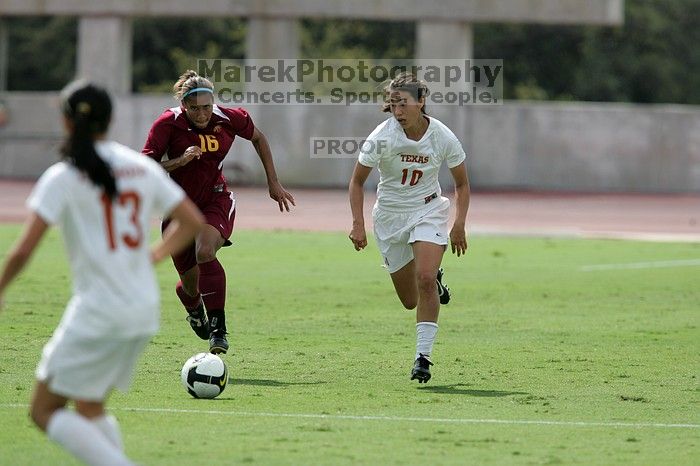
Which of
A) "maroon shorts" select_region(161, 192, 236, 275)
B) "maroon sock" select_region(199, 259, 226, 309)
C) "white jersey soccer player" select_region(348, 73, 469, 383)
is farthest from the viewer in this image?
"maroon shorts" select_region(161, 192, 236, 275)

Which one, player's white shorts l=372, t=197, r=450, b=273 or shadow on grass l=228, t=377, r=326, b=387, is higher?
player's white shorts l=372, t=197, r=450, b=273

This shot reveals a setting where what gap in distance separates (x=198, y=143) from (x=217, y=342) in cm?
159

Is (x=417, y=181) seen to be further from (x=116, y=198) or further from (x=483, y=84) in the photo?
(x=483, y=84)

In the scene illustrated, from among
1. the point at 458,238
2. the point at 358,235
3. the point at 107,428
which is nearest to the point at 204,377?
the point at 358,235

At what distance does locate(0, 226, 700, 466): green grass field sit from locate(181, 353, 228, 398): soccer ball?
83mm

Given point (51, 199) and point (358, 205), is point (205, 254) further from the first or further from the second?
point (51, 199)

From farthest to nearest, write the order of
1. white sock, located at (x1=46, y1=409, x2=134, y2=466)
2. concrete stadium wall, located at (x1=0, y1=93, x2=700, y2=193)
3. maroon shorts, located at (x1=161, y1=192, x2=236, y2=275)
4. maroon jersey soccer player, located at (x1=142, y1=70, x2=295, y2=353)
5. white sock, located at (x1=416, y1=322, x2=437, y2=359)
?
concrete stadium wall, located at (x1=0, y1=93, x2=700, y2=193) → maroon shorts, located at (x1=161, y1=192, x2=236, y2=275) → maroon jersey soccer player, located at (x1=142, y1=70, x2=295, y2=353) → white sock, located at (x1=416, y1=322, x2=437, y2=359) → white sock, located at (x1=46, y1=409, x2=134, y2=466)

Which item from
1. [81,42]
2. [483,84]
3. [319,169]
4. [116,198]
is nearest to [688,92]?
[483,84]

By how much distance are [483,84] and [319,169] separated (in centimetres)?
1110

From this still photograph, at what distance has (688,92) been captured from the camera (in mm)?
58594

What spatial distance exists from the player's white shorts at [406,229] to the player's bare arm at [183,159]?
1.47 meters

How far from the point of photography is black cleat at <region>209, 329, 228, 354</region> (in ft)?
34.6

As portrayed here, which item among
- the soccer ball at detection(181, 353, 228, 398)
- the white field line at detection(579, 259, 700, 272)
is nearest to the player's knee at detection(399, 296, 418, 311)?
the soccer ball at detection(181, 353, 228, 398)

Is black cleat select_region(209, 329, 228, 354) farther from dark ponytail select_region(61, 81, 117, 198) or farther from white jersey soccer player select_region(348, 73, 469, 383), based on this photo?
dark ponytail select_region(61, 81, 117, 198)
